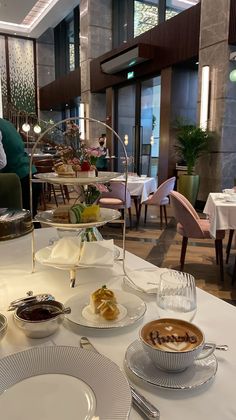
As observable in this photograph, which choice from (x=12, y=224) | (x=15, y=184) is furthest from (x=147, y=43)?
(x=12, y=224)

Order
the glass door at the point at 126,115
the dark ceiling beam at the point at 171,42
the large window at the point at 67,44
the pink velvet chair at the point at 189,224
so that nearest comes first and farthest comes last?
1. the pink velvet chair at the point at 189,224
2. the dark ceiling beam at the point at 171,42
3. the glass door at the point at 126,115
4. the large window at the point at 67,44

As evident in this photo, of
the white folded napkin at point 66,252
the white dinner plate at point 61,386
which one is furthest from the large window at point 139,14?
the white dinner plate at point 61,386

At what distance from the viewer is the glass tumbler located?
774 mm

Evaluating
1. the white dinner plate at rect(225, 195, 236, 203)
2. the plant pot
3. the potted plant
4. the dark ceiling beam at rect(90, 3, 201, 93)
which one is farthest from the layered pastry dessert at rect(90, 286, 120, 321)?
the dark ceiling beam at rect(90, 3, 201, 93)

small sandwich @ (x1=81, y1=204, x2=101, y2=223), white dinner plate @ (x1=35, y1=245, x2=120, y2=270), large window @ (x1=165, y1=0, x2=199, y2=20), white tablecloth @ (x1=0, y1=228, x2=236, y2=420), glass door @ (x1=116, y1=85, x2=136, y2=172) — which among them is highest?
large window @ (x1=165, y1=0, x2=199, y2=20)

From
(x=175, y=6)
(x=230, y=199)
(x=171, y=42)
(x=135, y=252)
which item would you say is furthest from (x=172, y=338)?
(x=175, y=6)

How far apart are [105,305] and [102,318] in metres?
0.03

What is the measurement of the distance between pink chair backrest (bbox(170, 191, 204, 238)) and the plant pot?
9.19 ft

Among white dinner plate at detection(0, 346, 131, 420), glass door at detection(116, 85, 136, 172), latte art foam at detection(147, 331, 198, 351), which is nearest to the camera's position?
white dinner plate at detection(0, 346, 131, 420)

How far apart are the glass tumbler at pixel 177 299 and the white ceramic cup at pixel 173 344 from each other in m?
0.07

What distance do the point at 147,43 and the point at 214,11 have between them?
2113 mm

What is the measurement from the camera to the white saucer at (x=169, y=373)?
59 cm

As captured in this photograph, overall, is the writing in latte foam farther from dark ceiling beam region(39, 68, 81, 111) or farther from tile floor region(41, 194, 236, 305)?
dark ceiling beam region(39, 68, 81, 111)

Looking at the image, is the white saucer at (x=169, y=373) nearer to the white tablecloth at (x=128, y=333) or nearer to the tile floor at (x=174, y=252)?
the white tablecloth at (x=128, y=333)
